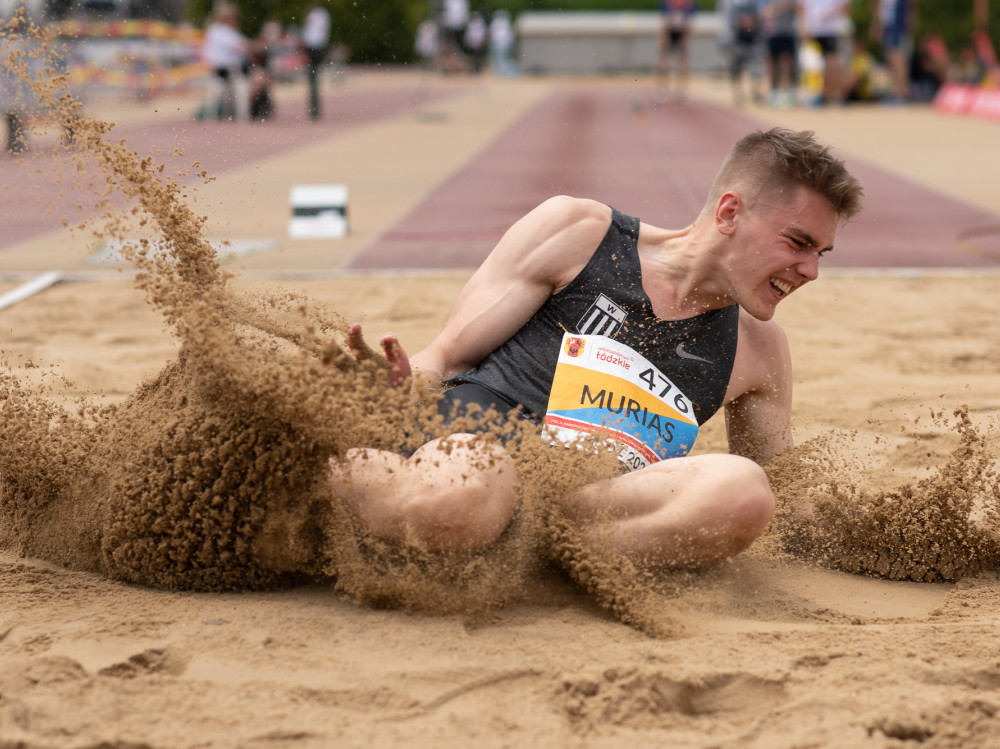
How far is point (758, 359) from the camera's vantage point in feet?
9.58

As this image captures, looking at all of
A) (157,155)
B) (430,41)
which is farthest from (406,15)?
(157,155)

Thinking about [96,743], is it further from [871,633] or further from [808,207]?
[808,207]

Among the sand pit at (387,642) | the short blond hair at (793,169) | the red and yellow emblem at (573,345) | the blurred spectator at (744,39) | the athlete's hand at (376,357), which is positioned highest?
the blurred spectator at (744,39)

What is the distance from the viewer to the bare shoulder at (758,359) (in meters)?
2.89

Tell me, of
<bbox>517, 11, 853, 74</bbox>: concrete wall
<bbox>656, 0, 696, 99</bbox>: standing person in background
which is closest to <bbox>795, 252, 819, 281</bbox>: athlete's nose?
<bbox>656, 0, 696, 99</bbox>: standing person in background

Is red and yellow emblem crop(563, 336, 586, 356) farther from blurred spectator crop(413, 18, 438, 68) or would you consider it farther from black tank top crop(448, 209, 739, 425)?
blurred spectator crop(413, 18, 438, 68)

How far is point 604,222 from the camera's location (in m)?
2.87

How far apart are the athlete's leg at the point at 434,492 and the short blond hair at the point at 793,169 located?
94 cm

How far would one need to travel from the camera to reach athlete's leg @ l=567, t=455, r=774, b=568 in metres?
2.45

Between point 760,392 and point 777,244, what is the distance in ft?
1.54

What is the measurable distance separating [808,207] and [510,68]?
31.6 m

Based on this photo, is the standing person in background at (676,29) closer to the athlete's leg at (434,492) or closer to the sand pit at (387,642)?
the sand pit at (387,642)

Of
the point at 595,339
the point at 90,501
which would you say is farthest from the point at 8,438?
the point at 595,339

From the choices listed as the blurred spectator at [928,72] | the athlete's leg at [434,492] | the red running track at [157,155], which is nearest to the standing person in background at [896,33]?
the blurred spectator at [928,72]
